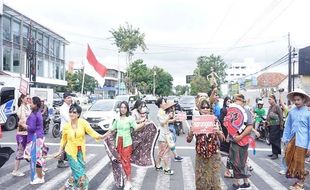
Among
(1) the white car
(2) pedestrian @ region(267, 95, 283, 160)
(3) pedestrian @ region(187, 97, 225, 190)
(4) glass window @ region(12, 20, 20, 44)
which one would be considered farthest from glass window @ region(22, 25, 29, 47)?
(3) pedestrian @ region(187, 97, 225, 190)

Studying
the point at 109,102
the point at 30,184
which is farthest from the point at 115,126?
the point at 109,102

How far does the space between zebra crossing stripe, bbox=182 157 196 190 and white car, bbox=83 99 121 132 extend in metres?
6.38

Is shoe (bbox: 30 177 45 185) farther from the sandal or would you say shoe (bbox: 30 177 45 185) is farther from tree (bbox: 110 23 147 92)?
tree (bbox: 110 23 147 92)

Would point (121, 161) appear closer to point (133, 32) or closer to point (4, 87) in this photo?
point (4, 87)

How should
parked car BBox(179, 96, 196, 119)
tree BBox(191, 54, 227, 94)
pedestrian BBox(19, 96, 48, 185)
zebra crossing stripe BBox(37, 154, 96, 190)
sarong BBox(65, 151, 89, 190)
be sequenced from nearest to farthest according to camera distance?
sarong BBox(65, 151, 89, 190) < zebra crossing stripe BBox(37, 154, 96, 190) < pedestrian BBox(19, 96, 48, 185) < parked car BBox(179, 96, 196, 119) < tree BBox(191, 54, 227, 94)

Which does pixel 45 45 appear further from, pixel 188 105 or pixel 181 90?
pixel 181 90

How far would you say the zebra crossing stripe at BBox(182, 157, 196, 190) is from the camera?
279 inches

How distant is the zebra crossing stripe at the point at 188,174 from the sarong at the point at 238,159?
0.95 meters

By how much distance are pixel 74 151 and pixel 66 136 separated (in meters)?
0.31

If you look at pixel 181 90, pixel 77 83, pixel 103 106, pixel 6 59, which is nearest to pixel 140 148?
pixel 103 106

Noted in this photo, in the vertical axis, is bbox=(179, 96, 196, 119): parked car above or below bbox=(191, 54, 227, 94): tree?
below

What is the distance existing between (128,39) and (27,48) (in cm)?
1892

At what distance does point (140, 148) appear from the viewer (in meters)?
7.34

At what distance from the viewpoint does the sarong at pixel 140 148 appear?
6.89 meters
